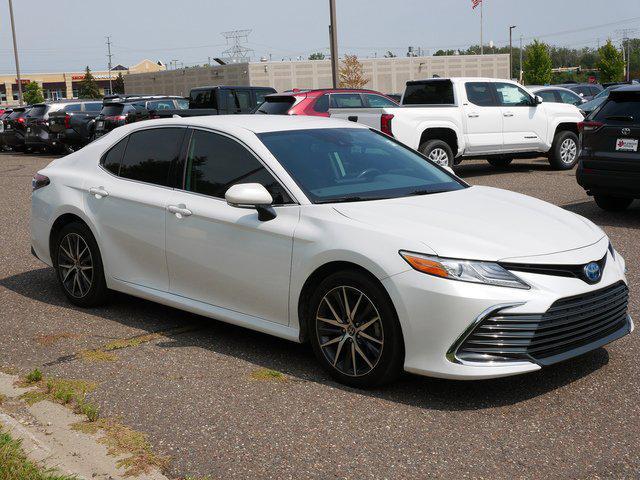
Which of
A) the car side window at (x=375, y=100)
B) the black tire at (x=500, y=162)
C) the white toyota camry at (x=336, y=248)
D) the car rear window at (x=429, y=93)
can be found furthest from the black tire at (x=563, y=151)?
the white toyota camry at (x=336, y=248)

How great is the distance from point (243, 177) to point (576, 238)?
2.18 meters

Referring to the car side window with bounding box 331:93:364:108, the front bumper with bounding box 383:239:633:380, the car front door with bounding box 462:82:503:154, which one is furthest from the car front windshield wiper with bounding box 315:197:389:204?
the car side window with bounding box 331:93:364:108

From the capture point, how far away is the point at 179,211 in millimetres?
6109

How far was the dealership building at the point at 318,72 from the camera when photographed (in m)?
92.8

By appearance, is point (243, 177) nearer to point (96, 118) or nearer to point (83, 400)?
point (83, 400)

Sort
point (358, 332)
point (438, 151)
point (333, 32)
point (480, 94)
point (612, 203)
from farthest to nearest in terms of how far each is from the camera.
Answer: point (333, 32) → point (480, 94) → point (438, 151) → point (612, 203) → point (358, 332)

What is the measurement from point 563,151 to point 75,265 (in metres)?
13.4

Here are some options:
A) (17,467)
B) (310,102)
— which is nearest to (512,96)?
(310,102)

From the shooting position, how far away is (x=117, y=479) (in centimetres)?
395

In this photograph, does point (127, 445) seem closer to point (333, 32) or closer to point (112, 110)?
point (112, 110)

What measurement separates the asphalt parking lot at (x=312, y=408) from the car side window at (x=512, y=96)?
36.7ft

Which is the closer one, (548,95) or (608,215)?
(608,215)

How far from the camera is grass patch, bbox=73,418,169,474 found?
410cm

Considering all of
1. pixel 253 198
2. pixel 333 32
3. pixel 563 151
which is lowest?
pixel 563 151
